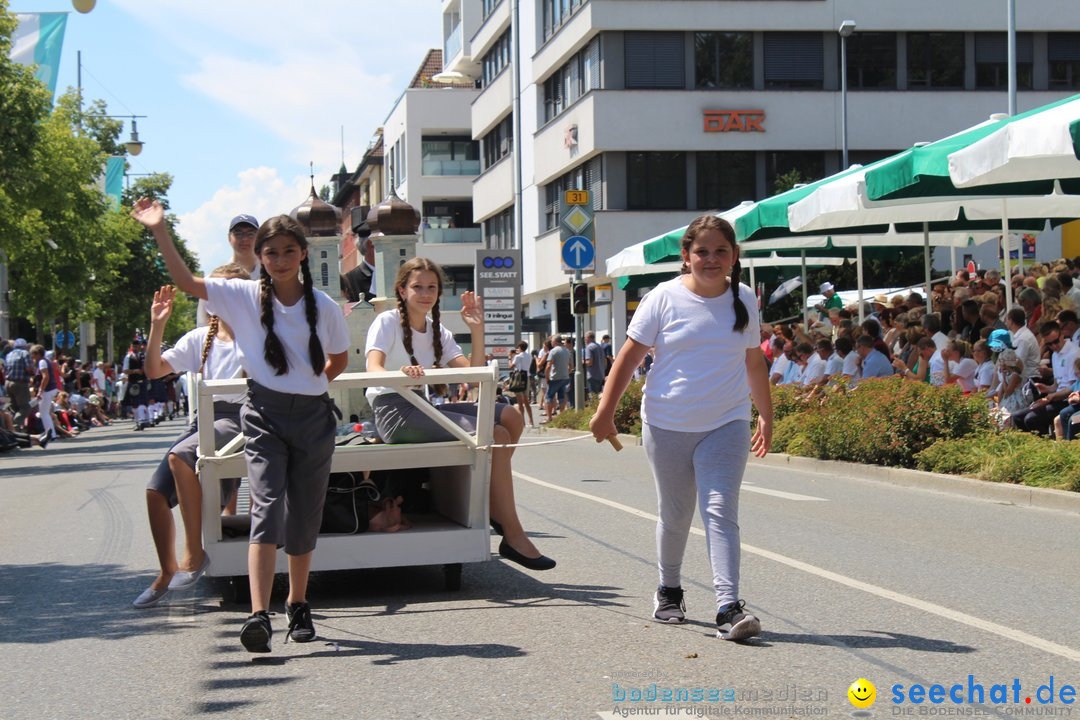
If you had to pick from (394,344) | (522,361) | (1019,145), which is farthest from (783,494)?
(522,361)

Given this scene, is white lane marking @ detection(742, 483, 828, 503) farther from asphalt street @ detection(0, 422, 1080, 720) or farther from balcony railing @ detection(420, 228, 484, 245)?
balcony railing @ detection(420, 228, 484, 245)

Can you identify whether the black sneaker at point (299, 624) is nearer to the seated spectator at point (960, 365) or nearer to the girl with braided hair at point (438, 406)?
the girl with braided hair at point (438, 406)

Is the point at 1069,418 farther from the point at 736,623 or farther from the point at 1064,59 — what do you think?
the point at 1064,59

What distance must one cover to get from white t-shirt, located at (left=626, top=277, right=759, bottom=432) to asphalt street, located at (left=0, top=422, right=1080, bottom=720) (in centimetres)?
99

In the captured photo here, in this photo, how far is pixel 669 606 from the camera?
673 centimetres

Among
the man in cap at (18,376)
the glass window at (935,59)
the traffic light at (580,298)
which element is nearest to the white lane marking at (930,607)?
the traffic light at (580,298)

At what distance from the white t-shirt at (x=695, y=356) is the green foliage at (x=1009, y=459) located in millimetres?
6751

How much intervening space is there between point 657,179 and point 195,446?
123 ft

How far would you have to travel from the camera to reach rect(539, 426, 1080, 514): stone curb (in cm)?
1206

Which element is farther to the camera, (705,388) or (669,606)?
(669,606)

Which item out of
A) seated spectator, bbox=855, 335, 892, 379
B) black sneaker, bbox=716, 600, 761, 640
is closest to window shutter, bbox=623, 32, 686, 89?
seated spectator, bbox=855, 335, 892, 379

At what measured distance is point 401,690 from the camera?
5.56 m

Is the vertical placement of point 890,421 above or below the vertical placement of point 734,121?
below

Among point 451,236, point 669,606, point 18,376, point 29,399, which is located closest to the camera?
point 669,606
